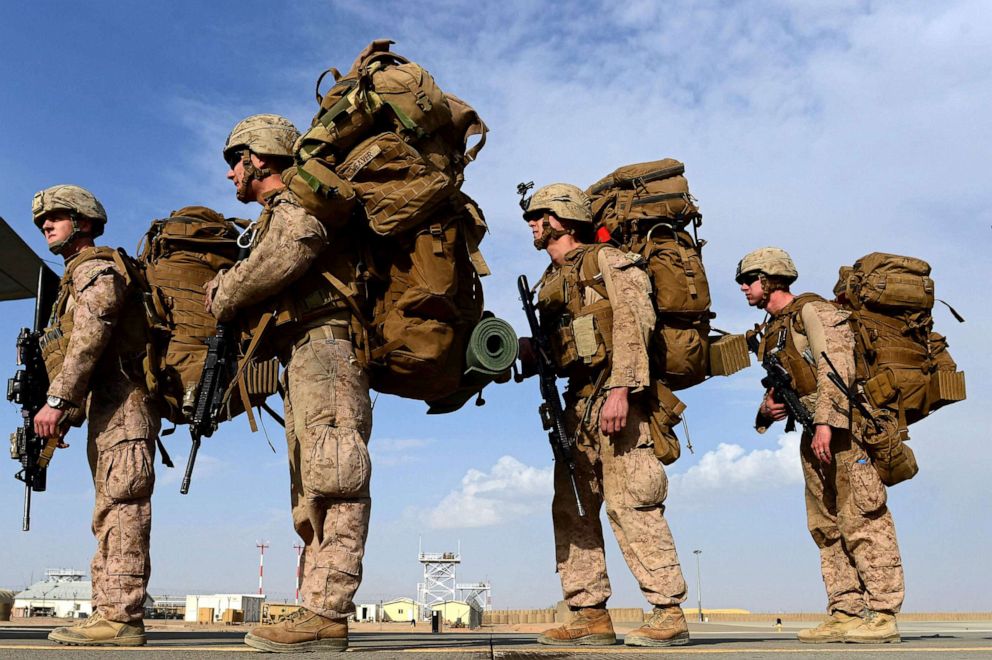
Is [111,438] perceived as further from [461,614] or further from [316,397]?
[461,614]

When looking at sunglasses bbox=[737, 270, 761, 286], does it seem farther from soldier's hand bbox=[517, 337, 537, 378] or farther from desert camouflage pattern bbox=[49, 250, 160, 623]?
desert camouflage pattern bbox=[49, 250, 160, 623]

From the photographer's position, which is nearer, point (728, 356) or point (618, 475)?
point (618, 475)

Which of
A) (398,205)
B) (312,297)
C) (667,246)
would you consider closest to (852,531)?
(667,246)

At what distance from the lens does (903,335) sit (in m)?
6.87

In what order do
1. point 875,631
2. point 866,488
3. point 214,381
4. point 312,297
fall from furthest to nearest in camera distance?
point 866,488 < point 875,631 < point 214,381 < point 312,297

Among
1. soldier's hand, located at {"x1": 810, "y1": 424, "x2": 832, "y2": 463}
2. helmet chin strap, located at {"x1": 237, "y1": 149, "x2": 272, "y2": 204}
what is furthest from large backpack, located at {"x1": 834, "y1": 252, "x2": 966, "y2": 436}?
helmet chin strap, located at {"x1": 237, "y1": 149, "x2": 272, "y2": 204}

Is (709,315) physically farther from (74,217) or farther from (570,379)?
(74,217)

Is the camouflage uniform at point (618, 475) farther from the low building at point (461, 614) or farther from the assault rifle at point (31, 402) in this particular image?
the low building at point (461, 614)

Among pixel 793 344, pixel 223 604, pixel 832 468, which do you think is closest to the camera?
pixel 832 468

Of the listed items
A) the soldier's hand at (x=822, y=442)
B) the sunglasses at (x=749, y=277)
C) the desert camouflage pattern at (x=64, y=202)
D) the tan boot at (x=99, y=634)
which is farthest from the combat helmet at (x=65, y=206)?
the soldier's hand at (x=822, y=442)

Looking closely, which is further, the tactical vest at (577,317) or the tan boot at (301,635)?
the tactical vest at (577,317)

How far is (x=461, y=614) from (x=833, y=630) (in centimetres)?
5822

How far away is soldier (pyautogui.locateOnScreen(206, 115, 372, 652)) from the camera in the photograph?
13.4 ft

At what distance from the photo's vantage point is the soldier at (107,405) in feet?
16.5
